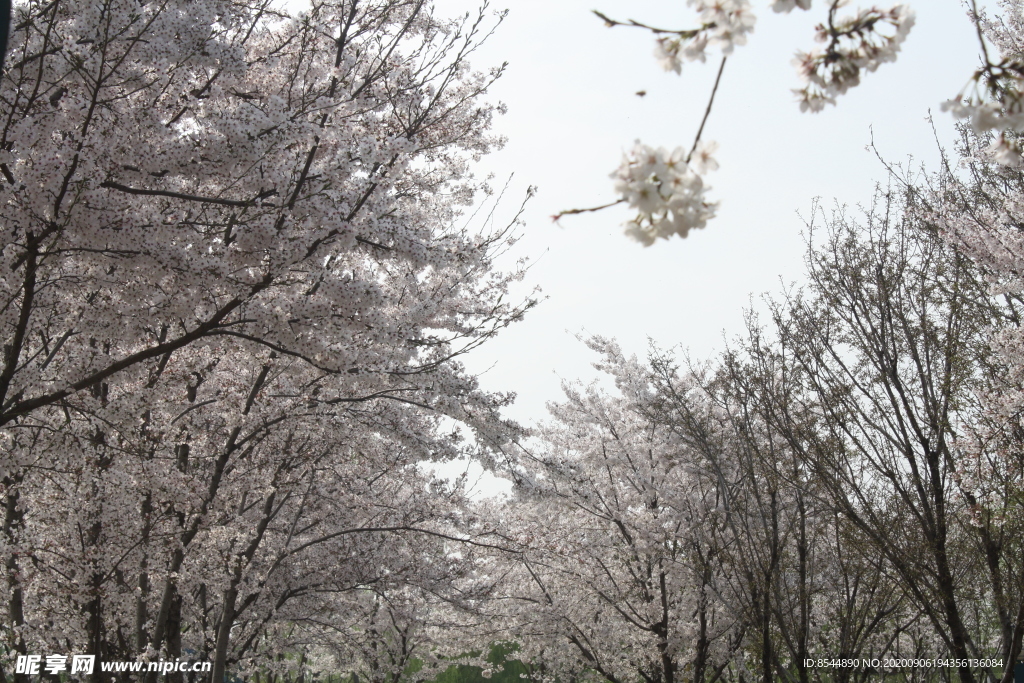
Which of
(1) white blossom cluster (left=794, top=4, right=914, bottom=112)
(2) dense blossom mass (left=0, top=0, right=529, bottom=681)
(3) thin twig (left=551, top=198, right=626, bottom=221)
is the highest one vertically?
(2) dense blossom mass (left=0, top=0, right=529, bottom=681)

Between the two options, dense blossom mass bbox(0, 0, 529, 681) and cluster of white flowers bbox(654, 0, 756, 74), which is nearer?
cluster of white flowers bbox(654, 0, 756, 74)

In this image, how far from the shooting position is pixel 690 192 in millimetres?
1573

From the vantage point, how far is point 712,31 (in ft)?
5.69

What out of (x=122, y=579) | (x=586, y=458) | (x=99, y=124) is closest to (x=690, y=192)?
(x=99, y=124)

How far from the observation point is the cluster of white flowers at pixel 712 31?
1689mm

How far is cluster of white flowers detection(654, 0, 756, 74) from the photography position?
1689 millimetres

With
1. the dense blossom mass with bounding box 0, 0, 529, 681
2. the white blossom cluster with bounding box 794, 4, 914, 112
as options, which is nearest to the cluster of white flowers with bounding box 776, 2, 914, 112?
the white blossom cluster with bounding box 794, 4, 914, 112

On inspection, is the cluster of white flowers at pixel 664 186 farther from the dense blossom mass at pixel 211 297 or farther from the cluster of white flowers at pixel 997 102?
the dense blossom mass at pixel 211 297

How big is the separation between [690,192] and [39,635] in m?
9.42

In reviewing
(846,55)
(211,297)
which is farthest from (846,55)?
(211,297)

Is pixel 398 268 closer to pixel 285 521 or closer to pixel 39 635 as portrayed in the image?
pixel 285 521

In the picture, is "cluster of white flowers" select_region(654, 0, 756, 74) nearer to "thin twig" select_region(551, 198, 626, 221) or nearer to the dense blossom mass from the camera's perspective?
"thin twig" select_region(551, 198, 626, 221)

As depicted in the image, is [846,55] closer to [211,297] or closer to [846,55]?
[846,55]

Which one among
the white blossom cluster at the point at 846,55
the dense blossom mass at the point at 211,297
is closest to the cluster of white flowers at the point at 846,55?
the white blossom cluster at the point at 846,55
